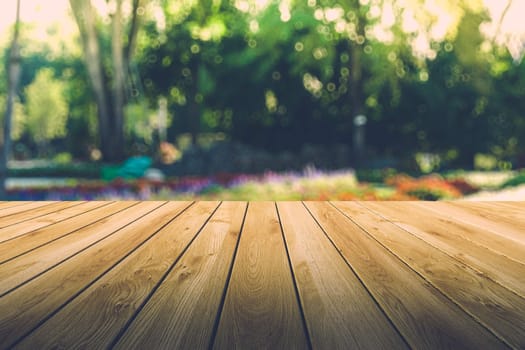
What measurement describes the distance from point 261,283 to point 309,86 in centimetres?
1028

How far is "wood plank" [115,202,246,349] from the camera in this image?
3.47ft

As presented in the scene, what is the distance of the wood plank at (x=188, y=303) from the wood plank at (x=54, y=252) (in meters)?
0.47

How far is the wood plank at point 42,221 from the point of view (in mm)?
2230

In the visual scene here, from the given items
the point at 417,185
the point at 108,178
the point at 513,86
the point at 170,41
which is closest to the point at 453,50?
the point at 513,86

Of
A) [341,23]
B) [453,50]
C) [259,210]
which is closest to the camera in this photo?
[259,210]

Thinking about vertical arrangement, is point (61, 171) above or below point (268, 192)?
above

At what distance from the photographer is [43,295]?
1348 mm

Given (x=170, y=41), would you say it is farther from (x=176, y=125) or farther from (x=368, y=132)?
(x=368, y=132)

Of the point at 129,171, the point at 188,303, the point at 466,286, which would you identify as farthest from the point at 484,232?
the point at 129,171

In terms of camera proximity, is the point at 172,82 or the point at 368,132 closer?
the point at 368,132

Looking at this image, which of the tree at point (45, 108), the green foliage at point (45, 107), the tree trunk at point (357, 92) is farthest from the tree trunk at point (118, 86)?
the green foliage at point (45, 107)

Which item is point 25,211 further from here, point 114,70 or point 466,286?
point 114,70

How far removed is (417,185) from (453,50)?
6.51 metres

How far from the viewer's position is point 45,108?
67.5ft
